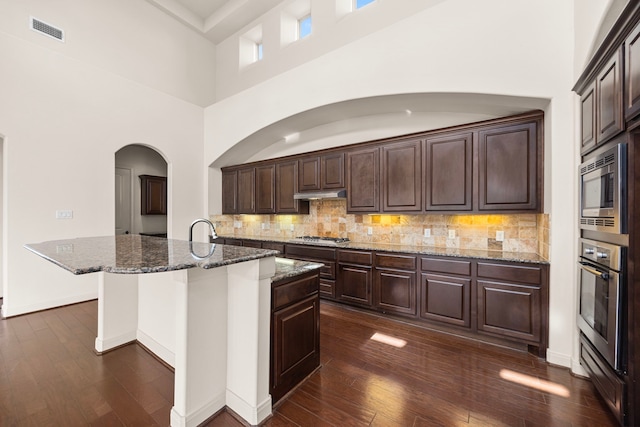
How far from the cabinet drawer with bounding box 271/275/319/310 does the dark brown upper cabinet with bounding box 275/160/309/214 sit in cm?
257

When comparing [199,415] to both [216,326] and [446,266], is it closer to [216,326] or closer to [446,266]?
[216,326]

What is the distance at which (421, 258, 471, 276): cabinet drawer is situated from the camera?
9.29 feet

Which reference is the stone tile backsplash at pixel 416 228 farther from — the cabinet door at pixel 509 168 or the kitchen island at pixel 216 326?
the kitchen island at pixel 216 326

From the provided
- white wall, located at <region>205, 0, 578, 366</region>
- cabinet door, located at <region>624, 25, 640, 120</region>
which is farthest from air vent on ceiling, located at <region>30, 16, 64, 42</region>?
cabinet door, located at <region>624, 25, 640, 120</region>

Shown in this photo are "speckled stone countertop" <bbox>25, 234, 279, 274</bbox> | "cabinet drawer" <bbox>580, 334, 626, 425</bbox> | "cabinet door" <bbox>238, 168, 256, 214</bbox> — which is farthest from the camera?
"cabinet door" <bbox>238, 168, 256, 214</bbox>

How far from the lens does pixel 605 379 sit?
1747 millimetres

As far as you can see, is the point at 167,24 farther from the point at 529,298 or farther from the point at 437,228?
the point at 529,298

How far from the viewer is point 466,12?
9.36ft

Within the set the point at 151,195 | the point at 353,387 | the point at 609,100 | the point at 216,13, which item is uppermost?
the point at 216,13

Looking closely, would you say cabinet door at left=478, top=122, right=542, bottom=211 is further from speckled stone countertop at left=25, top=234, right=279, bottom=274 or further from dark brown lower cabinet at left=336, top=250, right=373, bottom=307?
speckled stone countertop at left=25, top=234, right=279, bottom=274

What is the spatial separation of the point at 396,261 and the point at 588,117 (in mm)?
2111

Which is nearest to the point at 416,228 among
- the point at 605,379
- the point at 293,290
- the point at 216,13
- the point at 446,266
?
the point at 446,266

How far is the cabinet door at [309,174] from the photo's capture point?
14.4 feet

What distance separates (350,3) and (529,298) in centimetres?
448
